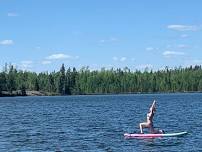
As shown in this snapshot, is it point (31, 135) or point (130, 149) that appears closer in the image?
point (130, 149)

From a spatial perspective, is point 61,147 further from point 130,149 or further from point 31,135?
point 31,135

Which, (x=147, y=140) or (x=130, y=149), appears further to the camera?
(x=147, y=140)

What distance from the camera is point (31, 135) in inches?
2131

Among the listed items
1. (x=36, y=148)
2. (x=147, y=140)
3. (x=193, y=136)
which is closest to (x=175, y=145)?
(x=147, y=140)

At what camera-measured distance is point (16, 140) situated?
4872 cm

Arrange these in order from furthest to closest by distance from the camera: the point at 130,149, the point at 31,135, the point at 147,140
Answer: the point at 31,135 < the point at 147,140 < the point at 130,149

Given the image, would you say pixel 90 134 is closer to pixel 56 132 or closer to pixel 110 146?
pixel 56 132

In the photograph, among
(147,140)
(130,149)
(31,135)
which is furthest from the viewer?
(31,135)

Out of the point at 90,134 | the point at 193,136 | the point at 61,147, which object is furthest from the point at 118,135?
the point at 61,147

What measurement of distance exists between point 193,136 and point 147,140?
5.34m

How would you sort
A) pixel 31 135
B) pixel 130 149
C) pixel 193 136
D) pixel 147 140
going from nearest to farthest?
pixel 130 149, pixel 147 140, pixel 193 136, pixel 31 135

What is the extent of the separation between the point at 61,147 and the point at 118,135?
1002 centimetres

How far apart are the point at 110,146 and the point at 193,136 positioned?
10191mm

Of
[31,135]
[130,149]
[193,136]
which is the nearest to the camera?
[130,149]
